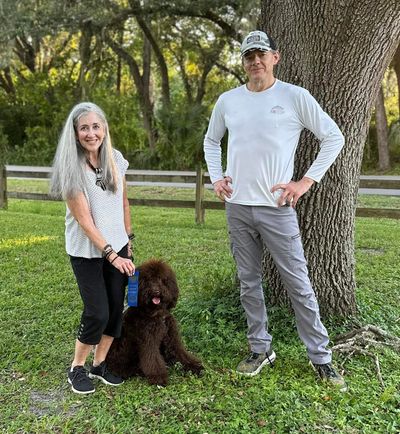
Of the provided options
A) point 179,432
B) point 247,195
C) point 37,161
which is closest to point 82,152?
point 247,195

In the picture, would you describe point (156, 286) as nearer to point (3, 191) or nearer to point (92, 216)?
point (92, 216)

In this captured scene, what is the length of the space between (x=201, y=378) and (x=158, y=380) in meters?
0.30

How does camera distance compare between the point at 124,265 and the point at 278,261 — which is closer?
the point at 124,265

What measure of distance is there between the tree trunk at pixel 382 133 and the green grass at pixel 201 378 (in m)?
12.3

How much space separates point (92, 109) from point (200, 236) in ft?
17.3

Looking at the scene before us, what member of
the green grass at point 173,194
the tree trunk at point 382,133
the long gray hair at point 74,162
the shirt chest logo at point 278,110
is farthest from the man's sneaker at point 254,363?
the tree trunk at point 382,133

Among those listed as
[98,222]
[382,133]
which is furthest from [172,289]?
[382,133]

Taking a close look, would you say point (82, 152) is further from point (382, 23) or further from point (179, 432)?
point (382, 23)

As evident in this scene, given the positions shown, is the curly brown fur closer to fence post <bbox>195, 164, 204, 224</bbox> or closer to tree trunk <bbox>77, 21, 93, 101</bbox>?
fence post <bbox>195, 164, 204, 224</bbox>

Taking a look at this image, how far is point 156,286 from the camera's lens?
11.0ft

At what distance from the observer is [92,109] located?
10.6ft

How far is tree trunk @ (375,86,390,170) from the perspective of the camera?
17375 millimetres

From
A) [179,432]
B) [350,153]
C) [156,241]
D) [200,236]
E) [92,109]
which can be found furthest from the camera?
[200,236]

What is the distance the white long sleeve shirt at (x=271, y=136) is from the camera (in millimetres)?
3125
